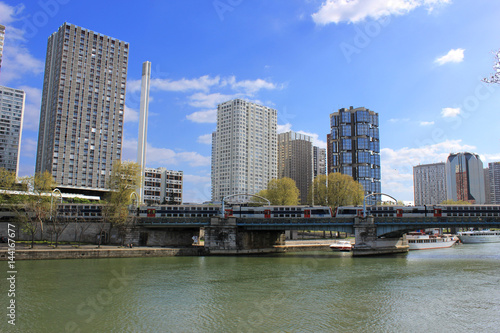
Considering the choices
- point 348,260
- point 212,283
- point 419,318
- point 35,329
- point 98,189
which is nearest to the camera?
point 35,329

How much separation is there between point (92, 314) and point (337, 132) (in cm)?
16244

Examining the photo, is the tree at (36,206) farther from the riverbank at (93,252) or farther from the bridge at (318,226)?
the bridge at (318,226)

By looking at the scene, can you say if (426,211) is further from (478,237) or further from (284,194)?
(478,237)

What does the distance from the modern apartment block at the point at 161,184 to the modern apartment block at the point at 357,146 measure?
70.5 m

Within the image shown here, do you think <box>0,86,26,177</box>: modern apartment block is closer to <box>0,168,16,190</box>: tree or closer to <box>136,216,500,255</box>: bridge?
<box>0,168,16,190</box>: tree

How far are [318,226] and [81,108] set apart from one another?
94.8 meters

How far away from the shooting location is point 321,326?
80.2 ft

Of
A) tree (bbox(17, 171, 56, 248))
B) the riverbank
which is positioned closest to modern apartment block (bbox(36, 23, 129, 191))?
tree (bbox(17, 171, 56, 248))

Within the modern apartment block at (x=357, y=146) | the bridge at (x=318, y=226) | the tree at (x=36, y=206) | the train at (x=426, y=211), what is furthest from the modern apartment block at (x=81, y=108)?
the modern apartment block at (x=357, y=146)

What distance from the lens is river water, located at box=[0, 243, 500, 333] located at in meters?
24.7

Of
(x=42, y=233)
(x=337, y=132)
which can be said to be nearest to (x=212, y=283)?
(x=42, y=233)

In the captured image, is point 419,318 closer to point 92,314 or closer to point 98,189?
point 92,314

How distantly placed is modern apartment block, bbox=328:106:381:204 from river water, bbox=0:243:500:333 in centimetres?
12027

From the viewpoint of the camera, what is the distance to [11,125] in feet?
536
